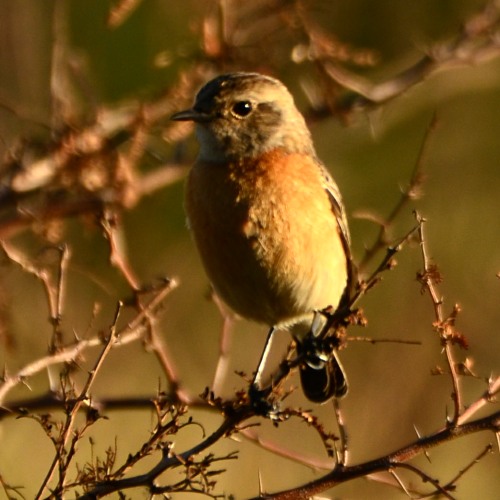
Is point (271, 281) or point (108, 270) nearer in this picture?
point (271, 281)

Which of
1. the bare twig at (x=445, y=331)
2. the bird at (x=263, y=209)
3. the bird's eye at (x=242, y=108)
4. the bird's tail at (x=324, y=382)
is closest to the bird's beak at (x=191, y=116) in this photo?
the bird at (x=263, y=209)

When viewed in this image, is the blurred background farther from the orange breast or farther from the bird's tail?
the orange breast

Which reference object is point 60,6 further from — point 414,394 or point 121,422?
point 414,394

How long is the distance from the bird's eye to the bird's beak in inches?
7.4

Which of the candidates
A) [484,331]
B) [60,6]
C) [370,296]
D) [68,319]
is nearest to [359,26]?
[370,296]

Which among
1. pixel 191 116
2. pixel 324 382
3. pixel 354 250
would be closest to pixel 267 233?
pixel 191 116

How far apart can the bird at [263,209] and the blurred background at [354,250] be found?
1.86 m

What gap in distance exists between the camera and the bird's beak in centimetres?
595

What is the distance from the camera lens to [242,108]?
6.17m

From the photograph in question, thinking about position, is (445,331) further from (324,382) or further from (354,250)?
(354,250)

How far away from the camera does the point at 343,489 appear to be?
902cm

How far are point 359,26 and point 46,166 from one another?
524cm

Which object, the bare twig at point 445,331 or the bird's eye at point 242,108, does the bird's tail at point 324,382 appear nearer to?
the bird's eye at point 242,108

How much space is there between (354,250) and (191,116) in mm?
4089
